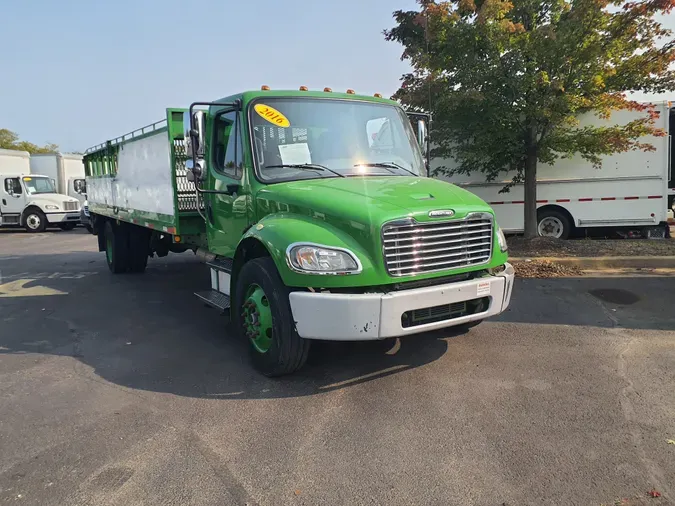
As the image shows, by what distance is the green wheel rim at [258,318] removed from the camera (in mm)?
4473

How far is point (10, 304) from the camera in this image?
7.61 metres

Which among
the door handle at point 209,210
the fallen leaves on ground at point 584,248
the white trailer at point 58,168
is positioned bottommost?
the fallen leaves on ground at point 584,248

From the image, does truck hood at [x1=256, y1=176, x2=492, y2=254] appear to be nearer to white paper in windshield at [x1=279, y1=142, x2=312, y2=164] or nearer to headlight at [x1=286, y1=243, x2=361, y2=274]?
headlight at [x1=286, y1=243, x2=361, y2=274]

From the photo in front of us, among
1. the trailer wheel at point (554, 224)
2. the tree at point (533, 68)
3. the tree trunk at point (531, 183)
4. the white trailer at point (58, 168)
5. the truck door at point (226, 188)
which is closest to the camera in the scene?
the truck door at point (226, 188)

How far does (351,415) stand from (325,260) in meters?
1.15

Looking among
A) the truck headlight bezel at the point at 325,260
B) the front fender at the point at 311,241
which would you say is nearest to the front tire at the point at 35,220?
the front fender at the point at 311,241

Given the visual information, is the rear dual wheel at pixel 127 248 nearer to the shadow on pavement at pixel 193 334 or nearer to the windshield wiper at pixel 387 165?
the shadow on pavement at pixel 193 334

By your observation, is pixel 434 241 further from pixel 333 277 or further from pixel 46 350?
pixel 46 350

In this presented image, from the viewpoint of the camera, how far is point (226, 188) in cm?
541

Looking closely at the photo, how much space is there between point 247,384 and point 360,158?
2360 mm

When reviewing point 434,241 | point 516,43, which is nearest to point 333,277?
point 434,241

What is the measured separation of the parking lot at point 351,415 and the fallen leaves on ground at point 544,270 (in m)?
1.78

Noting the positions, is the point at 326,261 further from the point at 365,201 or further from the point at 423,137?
the point at 423,137

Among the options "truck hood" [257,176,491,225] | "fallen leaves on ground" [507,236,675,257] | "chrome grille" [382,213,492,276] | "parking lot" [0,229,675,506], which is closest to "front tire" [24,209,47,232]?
"parking lot" [0,229,675,506]
